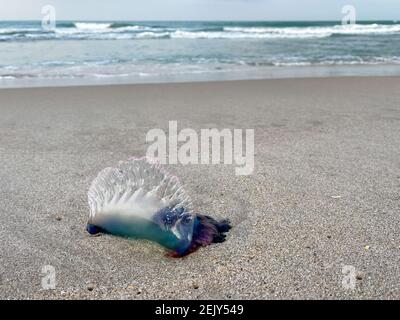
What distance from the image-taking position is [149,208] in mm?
2234

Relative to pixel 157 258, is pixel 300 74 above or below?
above

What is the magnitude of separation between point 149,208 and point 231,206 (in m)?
0.78

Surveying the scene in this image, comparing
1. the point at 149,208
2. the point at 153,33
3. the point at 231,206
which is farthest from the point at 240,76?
the point at 153,33

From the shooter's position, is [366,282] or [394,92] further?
[394,92]

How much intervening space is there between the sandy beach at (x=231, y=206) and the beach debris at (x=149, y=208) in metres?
0.08

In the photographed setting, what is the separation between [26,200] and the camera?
2.96 meters

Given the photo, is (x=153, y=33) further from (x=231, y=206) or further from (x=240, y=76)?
(x=231, y=206)

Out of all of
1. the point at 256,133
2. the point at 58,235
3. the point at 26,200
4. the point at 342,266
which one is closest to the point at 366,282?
the point at 342,266

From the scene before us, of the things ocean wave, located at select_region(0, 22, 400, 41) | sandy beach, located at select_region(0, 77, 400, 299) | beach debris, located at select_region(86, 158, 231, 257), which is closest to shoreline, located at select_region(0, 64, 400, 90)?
sandy beach, located at select_region(0, 77, 400, 299)

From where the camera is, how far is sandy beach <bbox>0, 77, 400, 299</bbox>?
207 cm

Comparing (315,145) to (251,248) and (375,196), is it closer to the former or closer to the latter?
(375,196)

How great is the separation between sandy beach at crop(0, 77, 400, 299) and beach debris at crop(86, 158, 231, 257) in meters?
0.08

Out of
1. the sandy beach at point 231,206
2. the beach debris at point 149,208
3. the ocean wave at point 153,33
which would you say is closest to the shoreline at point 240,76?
the sandy beach at point 231,206
